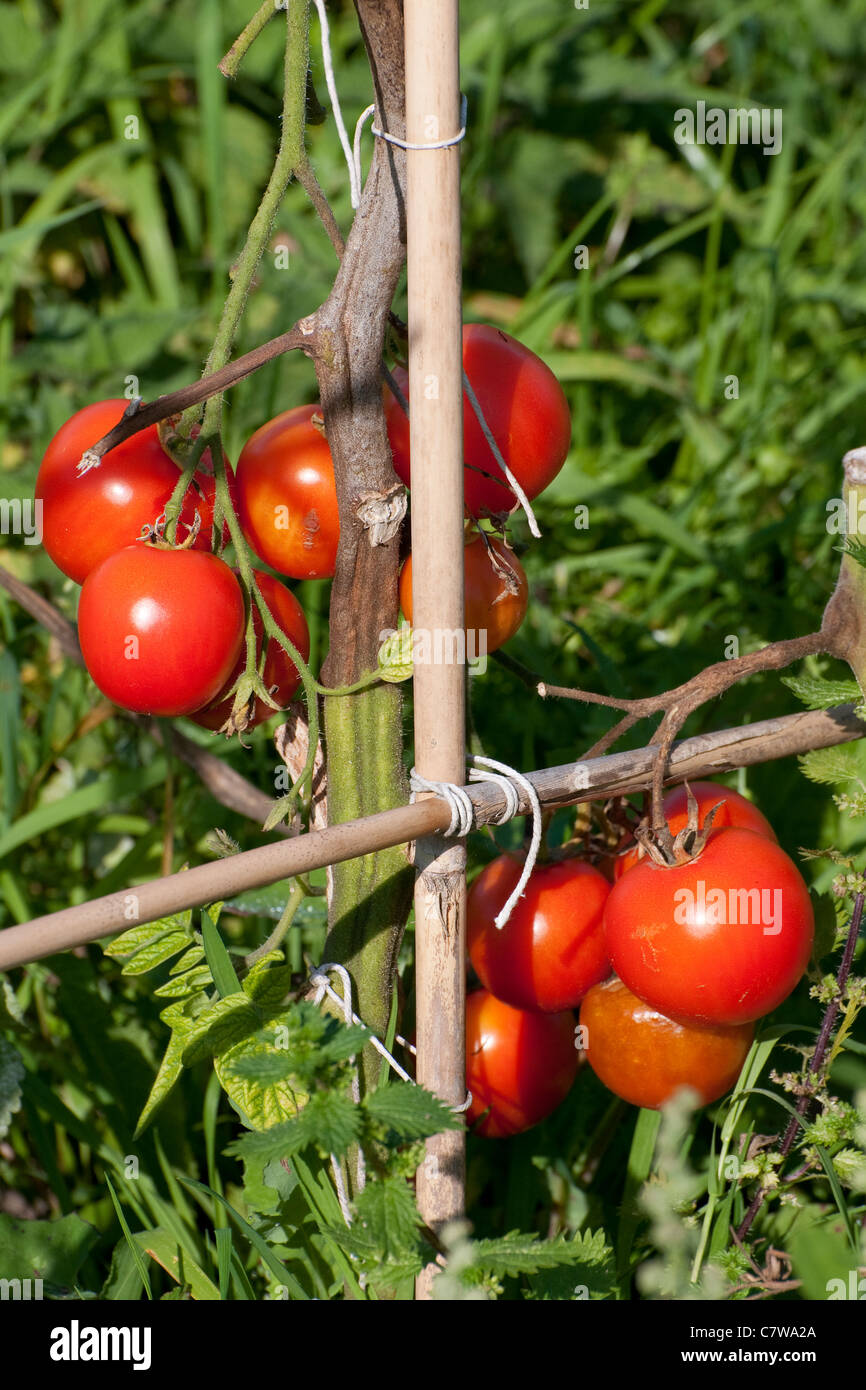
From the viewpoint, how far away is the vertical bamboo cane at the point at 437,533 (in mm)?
913

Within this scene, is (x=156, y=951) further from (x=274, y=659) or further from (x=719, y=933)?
(x=719, y=933)

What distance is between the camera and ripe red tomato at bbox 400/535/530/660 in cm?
108

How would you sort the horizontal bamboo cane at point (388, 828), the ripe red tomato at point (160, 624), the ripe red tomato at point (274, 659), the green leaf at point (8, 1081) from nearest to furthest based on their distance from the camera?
the horizontal bamboo cane at point (388, 828), the ripe red tomato at point (160, 624), the ripe red tomato at point (274, 659), the green leaf at point (8, 1081)

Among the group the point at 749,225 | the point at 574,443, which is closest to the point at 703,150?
the point at 749,225

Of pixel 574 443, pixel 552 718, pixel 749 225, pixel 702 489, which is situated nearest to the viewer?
pixel 552 718

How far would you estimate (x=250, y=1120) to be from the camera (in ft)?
3.29

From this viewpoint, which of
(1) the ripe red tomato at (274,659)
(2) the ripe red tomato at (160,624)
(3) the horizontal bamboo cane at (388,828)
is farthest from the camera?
(1) the ripe red tomato at (274,659)

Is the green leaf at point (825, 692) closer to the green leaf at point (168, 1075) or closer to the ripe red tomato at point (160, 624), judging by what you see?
the ripe red tomato at point (160, 624)

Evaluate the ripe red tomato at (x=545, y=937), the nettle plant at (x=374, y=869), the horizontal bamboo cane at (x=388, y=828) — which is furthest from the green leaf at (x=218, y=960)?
the ripe red tomato at (x=545, y=937)

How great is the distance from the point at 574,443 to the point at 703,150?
3.17 feet

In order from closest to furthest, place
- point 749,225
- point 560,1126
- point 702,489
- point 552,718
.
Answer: point 560,1126 < point 552,718 < point 702,489 < point 749,225

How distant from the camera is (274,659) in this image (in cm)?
106
